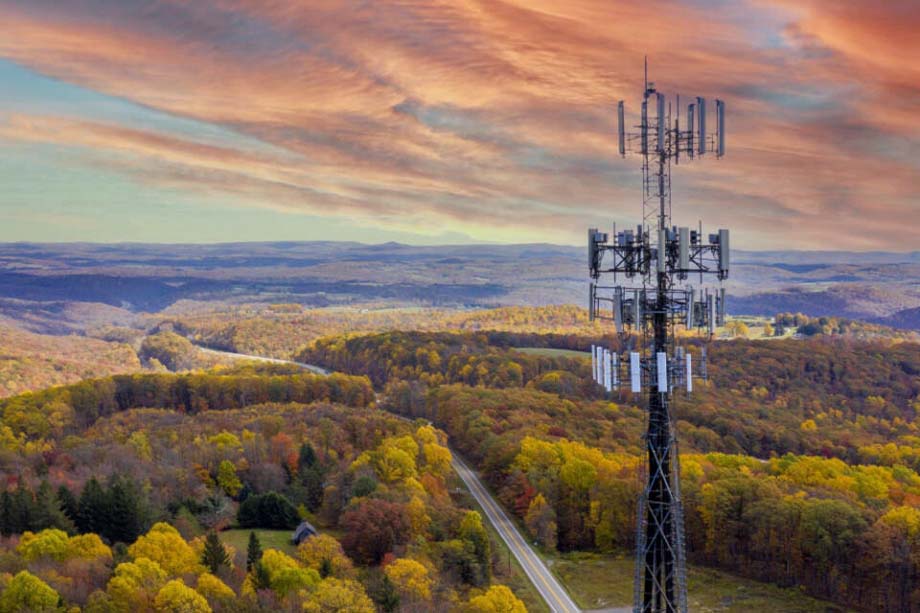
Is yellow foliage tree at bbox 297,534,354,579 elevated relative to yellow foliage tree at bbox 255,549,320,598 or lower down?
lower down

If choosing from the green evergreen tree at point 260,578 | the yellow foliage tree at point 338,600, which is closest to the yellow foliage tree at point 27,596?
the green evergreen tree at point 260,578

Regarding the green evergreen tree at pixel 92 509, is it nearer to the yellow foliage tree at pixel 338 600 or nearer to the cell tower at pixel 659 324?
the yellow foliage tree at pixel 338 600

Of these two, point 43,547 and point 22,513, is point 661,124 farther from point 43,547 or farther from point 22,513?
point 22,513

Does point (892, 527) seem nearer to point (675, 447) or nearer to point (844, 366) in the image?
point (675, 447)

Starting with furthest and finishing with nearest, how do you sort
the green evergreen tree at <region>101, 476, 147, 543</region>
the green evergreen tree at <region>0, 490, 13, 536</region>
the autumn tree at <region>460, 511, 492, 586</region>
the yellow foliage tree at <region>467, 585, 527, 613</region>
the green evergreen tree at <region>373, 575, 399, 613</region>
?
the autumn tree at <region>460, 511, 492, 586</region> → the green evergreen tree at <region>101, 476, 147, 543</region> → the green evergreen tree at <region>0, 490, 13, 536</region> → the yellow foliage tree at <region>467, 585, 527, 613</region> → the green evergreen tree at <region>373, 575, 399, 613</region>

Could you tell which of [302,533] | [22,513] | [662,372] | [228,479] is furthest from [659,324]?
[228,479]

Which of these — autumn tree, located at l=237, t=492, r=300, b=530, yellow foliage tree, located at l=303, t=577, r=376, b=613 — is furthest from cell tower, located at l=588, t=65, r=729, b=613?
autumn tree, located at l=237, t=492, r=300, b=530

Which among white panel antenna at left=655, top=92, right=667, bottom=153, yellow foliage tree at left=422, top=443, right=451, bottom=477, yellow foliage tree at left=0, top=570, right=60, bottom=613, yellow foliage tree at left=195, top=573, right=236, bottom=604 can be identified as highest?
white panel antenna at left=655, top=92, right=667, bottom=153

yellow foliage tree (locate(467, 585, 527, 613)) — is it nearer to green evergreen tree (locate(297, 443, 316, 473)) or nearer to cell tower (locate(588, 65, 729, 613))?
cell tower (locate(588, 65, 729, 613))
